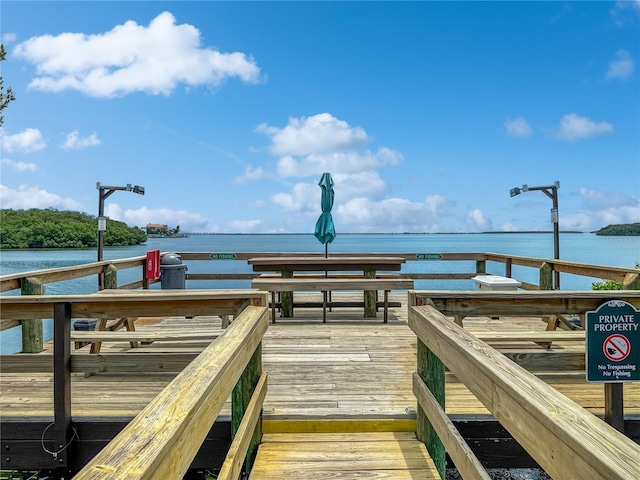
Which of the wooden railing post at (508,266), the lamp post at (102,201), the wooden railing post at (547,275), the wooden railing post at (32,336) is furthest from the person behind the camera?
the lamp post at (102,201)

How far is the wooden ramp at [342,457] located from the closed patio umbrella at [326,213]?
4224mm

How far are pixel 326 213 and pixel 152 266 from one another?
2.93 meters

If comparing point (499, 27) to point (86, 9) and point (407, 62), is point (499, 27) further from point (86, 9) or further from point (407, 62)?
point (86, 9)

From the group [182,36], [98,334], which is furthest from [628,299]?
[182,36]

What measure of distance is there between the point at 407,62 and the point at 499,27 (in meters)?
5.76

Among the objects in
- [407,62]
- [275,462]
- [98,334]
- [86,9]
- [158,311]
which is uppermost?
[407,62]

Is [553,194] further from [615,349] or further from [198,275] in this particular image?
[198,275]

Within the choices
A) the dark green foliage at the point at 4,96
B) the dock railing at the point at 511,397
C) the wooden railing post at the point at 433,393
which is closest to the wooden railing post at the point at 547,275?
the dock railing at the point at 511,397

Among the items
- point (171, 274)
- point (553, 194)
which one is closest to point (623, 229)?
point (553, 194)

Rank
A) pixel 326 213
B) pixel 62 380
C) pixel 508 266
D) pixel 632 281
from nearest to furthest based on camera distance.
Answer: pixel 62 380 < pixel 632 281 < pixel 508 266 < pixel 326 213

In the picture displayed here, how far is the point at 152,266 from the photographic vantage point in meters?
6.18

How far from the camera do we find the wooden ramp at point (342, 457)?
215cm

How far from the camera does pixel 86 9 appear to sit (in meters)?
11.5

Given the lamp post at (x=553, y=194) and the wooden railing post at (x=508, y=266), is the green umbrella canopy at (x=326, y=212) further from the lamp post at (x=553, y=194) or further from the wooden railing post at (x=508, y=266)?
the lamp post at (x=553, y=194)
